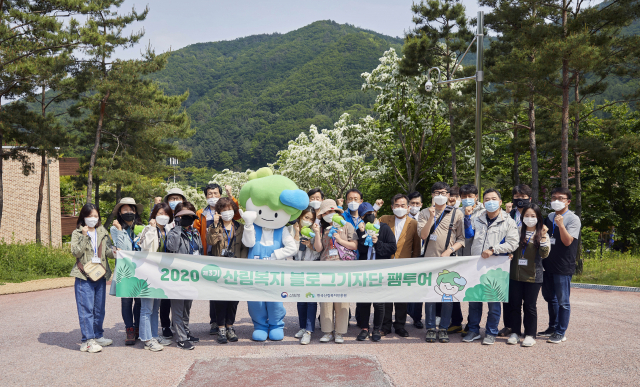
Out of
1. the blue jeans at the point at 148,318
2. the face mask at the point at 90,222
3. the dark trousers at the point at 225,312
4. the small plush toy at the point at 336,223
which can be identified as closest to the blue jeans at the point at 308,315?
the dark trousers at the point at 225,312

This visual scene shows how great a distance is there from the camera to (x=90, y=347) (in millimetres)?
6305

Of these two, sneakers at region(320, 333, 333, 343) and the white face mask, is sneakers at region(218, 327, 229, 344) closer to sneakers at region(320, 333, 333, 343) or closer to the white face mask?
sneakers at region(320, 333, 333, 343)

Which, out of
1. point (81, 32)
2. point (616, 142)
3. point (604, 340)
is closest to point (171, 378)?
point (604, 340)

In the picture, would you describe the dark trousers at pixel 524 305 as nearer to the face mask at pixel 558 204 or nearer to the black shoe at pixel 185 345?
the face mask at pixel 558 204

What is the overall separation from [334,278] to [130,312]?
2816 mm

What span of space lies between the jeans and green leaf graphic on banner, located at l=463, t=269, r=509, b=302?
4526 mm

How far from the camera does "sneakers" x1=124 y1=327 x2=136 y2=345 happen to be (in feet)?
21.8

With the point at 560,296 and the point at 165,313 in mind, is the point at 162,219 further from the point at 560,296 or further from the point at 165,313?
A: the point at 560,296

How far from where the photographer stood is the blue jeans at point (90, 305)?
20.9 ft

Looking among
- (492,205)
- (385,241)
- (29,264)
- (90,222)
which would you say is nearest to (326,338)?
(385,241)

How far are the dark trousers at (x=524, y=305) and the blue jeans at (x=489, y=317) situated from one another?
0.77 ft

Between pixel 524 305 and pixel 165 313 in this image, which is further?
pixel 165 313

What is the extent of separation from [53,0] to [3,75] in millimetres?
3768

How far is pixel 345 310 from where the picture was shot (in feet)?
22.5
